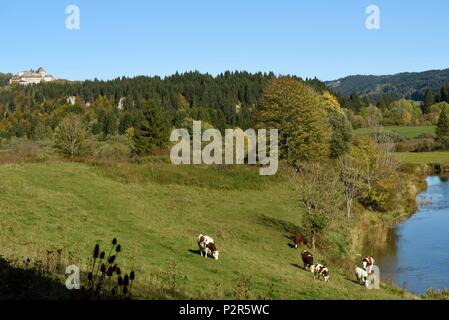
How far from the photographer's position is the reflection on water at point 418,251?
3099 centimetres

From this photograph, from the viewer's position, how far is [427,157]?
101m

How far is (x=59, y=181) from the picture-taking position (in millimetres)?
39750

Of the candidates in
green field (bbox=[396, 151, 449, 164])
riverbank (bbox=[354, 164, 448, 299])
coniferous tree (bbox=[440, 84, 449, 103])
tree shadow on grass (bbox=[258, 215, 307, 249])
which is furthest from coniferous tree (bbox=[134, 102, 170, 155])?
coniferous tree (bbox=[440, 84, 449, 103])

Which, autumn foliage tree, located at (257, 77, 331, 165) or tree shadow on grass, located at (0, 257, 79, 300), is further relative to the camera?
autumn foliage tree, located at (257, 77, 331, 165)

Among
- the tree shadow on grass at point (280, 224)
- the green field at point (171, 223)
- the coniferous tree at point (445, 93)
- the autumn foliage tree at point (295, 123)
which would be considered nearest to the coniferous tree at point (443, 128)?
the autumn foliage tree at point (295, 123)

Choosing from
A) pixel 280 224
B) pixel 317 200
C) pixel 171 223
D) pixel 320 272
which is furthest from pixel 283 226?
pixel 320 272

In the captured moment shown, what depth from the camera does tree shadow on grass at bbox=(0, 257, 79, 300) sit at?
36.2 ft

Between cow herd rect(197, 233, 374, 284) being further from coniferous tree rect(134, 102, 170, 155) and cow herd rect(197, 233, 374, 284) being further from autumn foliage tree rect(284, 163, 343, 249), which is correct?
coniferous tree rect(134, 102, 170, 155)

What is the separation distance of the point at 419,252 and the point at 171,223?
2019cm

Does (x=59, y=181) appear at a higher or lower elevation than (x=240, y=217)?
higher

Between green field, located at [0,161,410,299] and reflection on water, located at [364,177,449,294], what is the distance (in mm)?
5224
